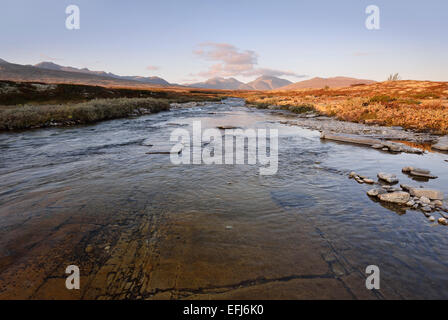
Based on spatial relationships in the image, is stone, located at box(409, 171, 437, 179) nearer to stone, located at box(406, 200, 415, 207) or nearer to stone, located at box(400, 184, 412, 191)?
stone, located at box(400, 184, 412, 191)

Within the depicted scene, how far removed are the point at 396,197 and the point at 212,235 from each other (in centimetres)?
461

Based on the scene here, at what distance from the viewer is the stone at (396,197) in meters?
5.18

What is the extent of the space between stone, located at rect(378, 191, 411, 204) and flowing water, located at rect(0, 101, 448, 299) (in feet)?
1.20

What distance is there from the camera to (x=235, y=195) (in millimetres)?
5801

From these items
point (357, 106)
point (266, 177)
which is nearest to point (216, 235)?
point (266, 177)

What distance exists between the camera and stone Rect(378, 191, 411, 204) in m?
5.18

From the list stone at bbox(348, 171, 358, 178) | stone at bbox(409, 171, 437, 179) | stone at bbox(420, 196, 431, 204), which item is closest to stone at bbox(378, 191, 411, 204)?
stone at bbox(420, 196, 431, 204)

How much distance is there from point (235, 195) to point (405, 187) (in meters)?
4.54

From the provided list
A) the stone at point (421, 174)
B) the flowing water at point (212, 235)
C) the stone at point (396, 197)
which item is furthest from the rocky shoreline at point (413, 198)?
the stone at point (421, 174)

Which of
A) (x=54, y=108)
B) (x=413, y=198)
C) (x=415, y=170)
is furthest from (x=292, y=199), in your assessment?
(x=54, y=108)

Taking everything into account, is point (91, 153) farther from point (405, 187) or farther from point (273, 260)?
point (405, 187)

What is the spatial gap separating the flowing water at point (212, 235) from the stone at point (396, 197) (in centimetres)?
37

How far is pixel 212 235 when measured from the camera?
4109 millimetres

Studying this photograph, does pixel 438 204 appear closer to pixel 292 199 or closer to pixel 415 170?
pixel 415 170
